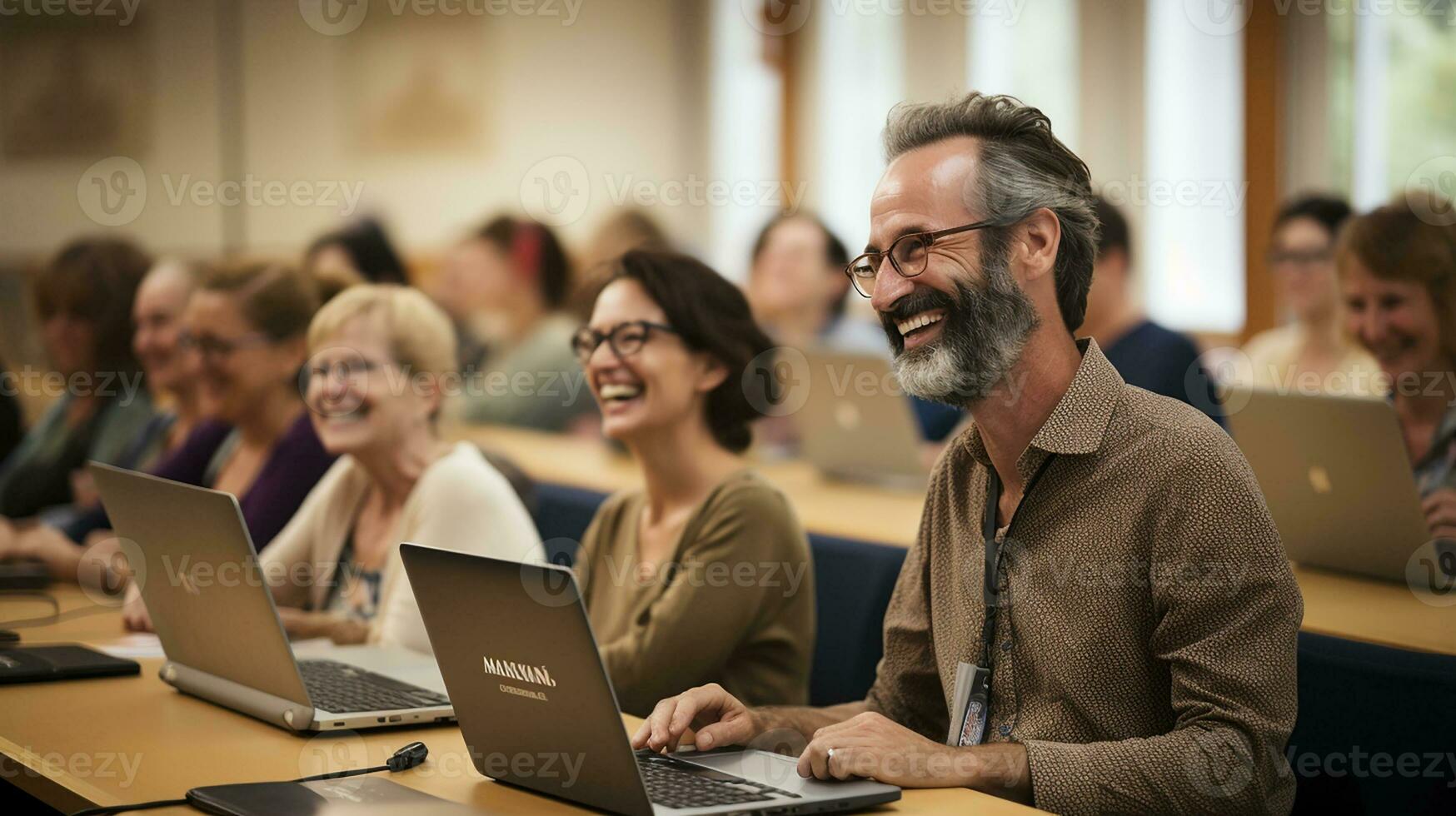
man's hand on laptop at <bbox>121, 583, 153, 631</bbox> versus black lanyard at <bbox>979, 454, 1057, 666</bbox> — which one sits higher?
black lanyard at <bbox>979, 454, 1057, 666</bbox>

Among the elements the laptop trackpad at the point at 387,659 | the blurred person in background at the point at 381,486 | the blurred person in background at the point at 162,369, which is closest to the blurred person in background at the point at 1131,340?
the blurred person in background at the point at 381,486

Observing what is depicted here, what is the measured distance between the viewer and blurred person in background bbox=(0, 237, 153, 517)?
401 centimetres

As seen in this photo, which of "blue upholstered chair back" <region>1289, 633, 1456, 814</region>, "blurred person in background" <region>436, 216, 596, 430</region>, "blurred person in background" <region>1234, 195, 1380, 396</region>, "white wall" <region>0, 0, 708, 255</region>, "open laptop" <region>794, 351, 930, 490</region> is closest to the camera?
"blue upholstered chair back" <region>1289, 633, 1456, 814</region>

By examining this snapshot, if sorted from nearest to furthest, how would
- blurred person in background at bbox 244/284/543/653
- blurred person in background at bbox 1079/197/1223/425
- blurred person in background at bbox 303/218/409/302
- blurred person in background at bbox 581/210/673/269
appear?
1. blurred person in background at bbox 244/284/543/653
2. blurred person in background at bbox 1079/197/1223/425
3. blurred person in background at bbox 303/218/409/302
4. blurred person in background at bbox 581/210/673/269

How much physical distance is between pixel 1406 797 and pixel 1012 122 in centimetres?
98

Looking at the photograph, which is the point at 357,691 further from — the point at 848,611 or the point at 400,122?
the point at 400,122

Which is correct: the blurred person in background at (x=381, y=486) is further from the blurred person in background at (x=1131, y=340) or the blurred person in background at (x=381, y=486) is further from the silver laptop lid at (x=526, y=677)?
the blurred person in background at (x=1131, y=340)

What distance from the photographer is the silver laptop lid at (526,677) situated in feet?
4.65

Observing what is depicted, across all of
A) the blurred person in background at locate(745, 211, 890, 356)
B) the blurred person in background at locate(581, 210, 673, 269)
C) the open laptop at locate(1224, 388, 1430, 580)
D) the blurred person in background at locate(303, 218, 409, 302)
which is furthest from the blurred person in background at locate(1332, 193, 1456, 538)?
the blurred person in background at locate(303, 218, 409, 302)

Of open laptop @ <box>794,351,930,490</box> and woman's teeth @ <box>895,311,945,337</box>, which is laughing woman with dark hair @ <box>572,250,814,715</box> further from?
open laptop @ <box>794,351,930,490</box>

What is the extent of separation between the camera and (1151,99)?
6.19 meters

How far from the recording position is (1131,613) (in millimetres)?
1610

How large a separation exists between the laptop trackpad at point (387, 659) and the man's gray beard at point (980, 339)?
0.81m

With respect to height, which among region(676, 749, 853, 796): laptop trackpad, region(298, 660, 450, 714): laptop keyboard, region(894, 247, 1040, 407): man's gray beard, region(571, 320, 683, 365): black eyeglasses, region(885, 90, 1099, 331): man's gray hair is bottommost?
region(298, 660, 450, 714): laptop keyboard
